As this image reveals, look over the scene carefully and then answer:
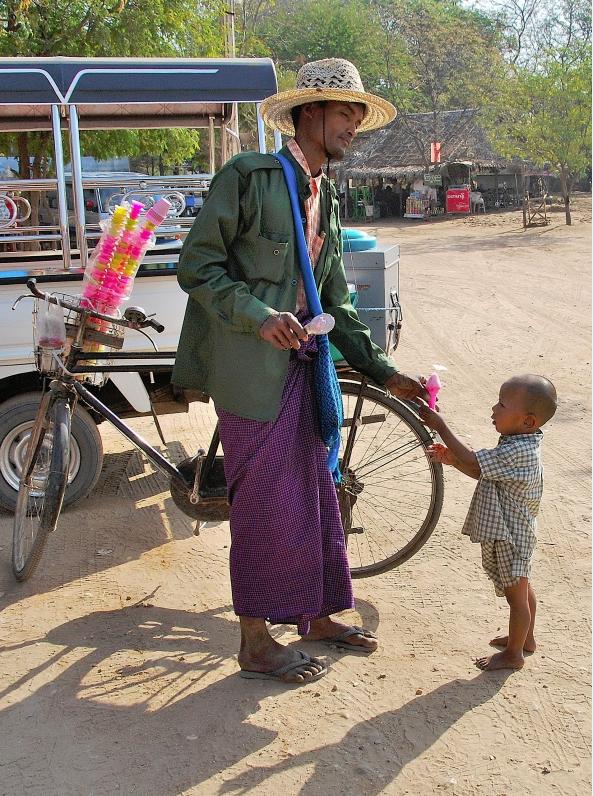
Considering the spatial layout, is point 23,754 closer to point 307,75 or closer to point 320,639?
point 320,639

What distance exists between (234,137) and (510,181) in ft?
97.8

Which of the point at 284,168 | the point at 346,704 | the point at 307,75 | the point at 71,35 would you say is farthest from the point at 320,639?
the point at 71,35

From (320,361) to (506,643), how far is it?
122 cm

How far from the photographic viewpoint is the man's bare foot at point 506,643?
10.5 feet

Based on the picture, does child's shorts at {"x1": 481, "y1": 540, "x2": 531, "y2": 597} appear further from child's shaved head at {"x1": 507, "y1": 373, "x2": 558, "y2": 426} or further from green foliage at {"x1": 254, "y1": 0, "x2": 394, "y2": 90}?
green foliage at {"x1": 254, "y1": 0, "x2": 394, "y2": 90}

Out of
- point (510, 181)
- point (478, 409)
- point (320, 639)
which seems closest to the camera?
point (320, 639)

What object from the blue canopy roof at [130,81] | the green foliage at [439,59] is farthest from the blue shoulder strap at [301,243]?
the green foliage at [439,59]

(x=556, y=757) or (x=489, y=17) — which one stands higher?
(x=489, y=17)

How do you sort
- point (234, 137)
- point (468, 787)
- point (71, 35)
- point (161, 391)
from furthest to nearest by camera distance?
point (71, 35)
point (234, 137)
point (161, 391)
point (468, 787)

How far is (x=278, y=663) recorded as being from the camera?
3051 millimetres

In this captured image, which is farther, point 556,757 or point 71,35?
point 71,35

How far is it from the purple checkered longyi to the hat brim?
0.81 m

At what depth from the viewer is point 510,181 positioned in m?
33.9

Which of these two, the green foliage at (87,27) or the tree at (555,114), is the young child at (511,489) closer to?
the green foliage at (87,27)
